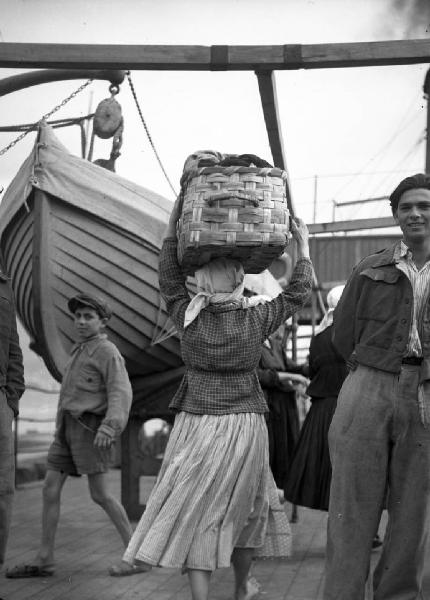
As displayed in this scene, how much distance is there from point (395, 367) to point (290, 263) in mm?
7266

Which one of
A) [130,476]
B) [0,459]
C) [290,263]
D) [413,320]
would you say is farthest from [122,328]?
[413,320]

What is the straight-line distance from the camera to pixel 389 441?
3.57 meters

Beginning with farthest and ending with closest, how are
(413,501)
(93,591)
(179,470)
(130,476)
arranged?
(130,476), (93,591), (179,470), (413,501)

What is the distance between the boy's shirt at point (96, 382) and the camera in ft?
19.6

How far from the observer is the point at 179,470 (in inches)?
166

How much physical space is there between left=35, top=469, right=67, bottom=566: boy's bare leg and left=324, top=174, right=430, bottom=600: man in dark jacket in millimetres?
2618

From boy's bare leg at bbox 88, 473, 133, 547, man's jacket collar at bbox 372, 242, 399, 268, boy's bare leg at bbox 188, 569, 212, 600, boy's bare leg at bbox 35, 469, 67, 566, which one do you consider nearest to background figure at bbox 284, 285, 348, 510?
boy's bare leg at bbox 88, 473, 133, 547

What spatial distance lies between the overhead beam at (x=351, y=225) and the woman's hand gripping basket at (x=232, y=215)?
464 centimetres

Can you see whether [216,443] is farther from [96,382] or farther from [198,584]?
[96,382]

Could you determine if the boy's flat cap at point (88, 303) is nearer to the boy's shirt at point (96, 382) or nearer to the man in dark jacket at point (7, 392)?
the boy's shirt at point (96, 382)

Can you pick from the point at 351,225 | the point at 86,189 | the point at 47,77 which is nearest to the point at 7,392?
the point at 86,189

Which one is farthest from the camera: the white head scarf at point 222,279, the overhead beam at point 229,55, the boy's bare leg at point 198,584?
the overhead beam at point 229,55

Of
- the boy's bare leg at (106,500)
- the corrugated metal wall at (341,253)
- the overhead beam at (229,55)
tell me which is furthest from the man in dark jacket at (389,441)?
the corrugated metal wall at (341,253)

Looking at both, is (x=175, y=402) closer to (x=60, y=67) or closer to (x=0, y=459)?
(x=0, y=459)
